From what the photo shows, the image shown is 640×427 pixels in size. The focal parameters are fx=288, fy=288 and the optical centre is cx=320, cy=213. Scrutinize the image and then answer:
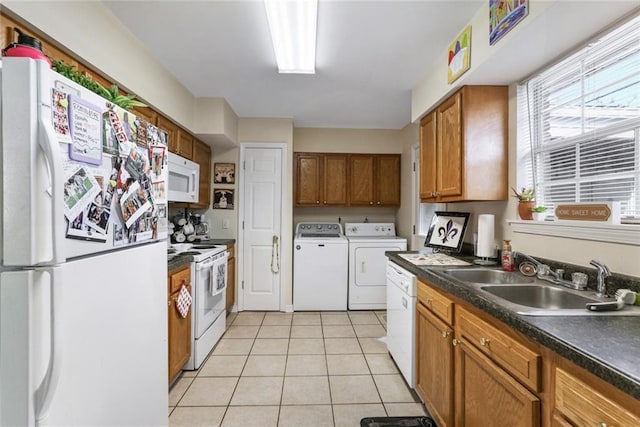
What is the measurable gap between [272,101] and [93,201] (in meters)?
2.51

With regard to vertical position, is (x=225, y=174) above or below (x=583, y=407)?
above

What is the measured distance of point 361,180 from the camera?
4.03m

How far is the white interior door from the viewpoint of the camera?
11.9ft

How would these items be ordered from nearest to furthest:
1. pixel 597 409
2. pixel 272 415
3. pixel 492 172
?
pixel 597 409 < pixel 272 415 < pixel 492 172

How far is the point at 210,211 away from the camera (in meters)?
3.62

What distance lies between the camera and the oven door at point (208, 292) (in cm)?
→ 233

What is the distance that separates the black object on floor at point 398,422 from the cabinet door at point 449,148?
56.1 inches

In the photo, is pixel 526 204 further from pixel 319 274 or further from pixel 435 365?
pixel 319 274

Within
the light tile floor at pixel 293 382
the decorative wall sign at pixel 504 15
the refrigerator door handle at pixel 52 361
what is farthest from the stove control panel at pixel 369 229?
the refrigerator door handle at pixel 52 361

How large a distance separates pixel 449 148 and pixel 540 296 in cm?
114

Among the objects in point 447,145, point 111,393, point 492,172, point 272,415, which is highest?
point 447,145

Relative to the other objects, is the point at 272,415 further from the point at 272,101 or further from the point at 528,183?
the point at 272,101

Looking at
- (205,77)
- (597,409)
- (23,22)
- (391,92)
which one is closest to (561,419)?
(597,409)

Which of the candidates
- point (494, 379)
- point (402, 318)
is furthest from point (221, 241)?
point (494, 379)
